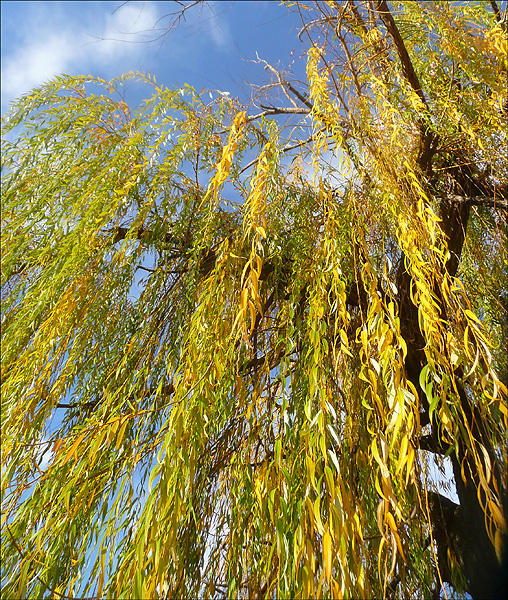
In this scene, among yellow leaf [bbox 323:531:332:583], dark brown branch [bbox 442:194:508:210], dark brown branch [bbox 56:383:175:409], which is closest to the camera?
yellow leaf [bbox 323:531:332:583]

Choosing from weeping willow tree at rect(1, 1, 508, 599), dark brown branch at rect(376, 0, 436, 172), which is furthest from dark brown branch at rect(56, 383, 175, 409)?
dark brown branch at rect(376, 0, 436, 172)

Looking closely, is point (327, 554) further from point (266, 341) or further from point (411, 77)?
point (411, 77)

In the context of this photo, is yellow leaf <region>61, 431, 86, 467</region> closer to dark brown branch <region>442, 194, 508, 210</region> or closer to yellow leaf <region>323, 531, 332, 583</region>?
yellow leaf <region>323, 531, 332, 583</region>

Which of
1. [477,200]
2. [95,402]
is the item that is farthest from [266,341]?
[477,200]

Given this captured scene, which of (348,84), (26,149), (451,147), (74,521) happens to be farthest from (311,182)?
(74,521)

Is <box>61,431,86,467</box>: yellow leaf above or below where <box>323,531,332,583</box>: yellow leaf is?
above

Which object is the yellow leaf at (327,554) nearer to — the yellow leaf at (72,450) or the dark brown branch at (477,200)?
the yellow leaf at (72,450)

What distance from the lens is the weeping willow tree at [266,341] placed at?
2.92ft

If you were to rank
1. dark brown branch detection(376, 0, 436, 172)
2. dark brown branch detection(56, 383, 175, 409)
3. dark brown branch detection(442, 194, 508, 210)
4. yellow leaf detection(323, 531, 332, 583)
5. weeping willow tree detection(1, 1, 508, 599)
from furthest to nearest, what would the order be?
1. dark brown branch detection(442, 194, 508, 210)
2. dark brown branch detection(376, 0, 436, 172)
3. dark brown branch detection(56, 383, 175, 409)
4. weeping willow tree detection(1, 1, 508, 599)
5. yellow leaf detection(323, 531, 332, 583)

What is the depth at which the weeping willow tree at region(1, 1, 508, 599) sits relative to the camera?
890 millimetres

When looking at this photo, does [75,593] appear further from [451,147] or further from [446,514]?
[451,147]

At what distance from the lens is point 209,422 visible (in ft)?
3.52

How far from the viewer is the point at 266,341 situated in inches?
61.8

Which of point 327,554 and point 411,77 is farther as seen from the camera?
point 411,77
